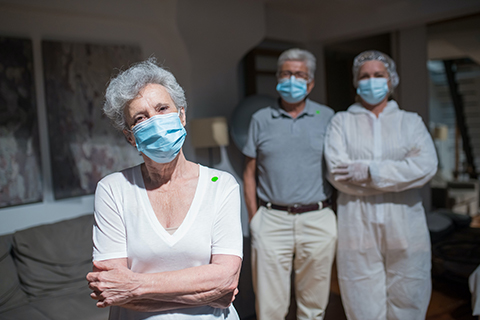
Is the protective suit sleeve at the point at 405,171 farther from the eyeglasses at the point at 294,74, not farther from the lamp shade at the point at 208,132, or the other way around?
the lamp shade at the point at 208,132

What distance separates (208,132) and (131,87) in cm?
221

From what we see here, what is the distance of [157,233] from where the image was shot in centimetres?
122

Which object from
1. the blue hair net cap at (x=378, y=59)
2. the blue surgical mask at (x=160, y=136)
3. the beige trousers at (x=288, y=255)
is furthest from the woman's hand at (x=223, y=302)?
the blue hair net cap at (x=378, y=59)

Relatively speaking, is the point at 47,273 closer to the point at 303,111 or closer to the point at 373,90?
the point at 303,111

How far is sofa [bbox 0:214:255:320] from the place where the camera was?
7.84ft

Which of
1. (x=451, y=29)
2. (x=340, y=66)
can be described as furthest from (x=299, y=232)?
(x=451, y=29)

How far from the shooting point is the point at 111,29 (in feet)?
10.8

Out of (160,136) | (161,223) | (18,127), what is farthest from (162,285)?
(18,127)

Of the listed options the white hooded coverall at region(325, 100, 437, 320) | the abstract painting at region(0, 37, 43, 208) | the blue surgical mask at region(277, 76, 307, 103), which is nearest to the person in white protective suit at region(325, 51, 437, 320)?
the white hooded coverall at region(325, 100, 437, 320)

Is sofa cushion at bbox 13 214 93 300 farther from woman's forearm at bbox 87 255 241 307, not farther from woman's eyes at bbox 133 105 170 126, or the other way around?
woman's eyes at bbox 133 105 170 126

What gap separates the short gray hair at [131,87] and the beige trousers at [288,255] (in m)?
1.19

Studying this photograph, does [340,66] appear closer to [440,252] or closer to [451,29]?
[451,29]

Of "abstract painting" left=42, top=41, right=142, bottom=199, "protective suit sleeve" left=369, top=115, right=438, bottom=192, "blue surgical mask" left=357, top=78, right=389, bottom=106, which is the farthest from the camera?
"abstract painting" left=42, top=41, right=142, bottom=199

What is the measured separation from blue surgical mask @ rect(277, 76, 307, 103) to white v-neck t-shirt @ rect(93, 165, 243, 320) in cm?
117
